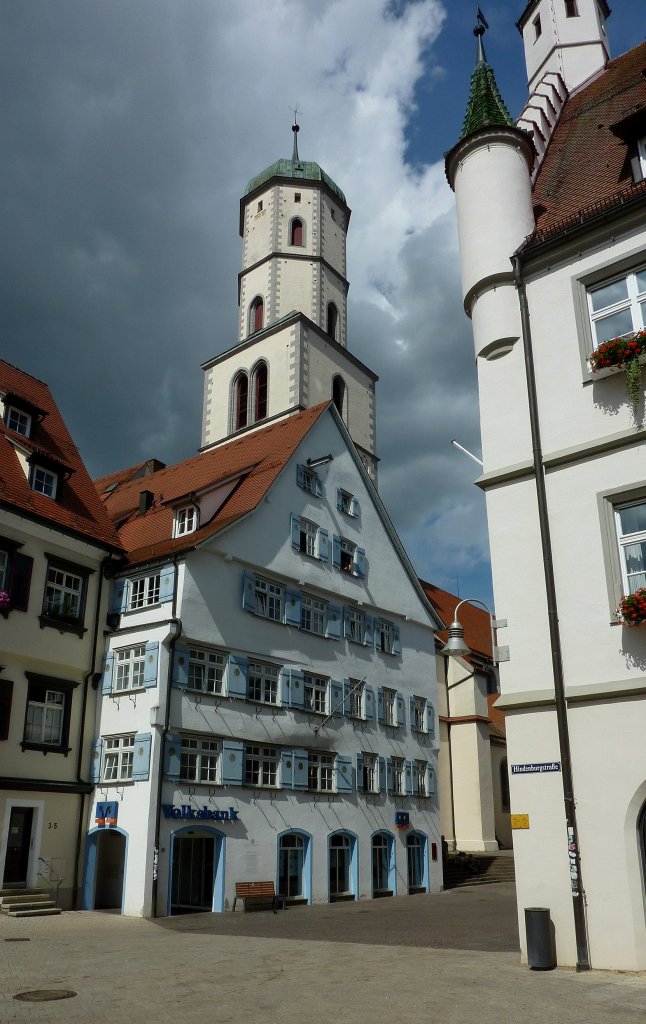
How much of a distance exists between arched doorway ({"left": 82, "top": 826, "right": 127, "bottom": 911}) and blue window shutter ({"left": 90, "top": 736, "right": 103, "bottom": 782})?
131cm

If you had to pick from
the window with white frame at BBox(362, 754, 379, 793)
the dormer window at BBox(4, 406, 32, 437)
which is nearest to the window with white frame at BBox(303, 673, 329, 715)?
the window with white frame at BBox(362, 754, 379, 793)

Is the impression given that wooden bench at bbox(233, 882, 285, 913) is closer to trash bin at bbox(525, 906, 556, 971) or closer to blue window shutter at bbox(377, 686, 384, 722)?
blue window shutter at bbox(377, 686, 384, 722)

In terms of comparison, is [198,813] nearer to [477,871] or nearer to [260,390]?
[477,871]

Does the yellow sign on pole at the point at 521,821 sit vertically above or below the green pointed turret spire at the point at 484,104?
below

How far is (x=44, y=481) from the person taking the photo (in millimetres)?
24453

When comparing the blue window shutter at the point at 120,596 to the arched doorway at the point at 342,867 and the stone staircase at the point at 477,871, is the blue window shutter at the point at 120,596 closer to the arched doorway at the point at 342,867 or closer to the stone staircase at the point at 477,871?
the arched doorway at the point at 342,867

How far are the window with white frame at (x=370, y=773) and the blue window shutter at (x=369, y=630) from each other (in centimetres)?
372

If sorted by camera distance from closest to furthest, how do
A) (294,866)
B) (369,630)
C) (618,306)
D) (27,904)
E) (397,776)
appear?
(618,306)
(27,904)
(294,866)
(397,776)
(369,630)

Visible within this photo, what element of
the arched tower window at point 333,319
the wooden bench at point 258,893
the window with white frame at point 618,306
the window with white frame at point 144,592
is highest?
the arched tower window at point 333,319

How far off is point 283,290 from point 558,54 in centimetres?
3011

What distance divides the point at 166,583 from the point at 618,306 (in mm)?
14140

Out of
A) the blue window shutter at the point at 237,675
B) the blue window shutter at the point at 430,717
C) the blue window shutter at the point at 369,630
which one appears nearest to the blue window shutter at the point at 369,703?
the blue window shutter at the point at 369,630

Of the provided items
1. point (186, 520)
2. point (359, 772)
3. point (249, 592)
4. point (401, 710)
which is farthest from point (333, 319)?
point (359, 772)

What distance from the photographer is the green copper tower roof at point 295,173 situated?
4969 cm
